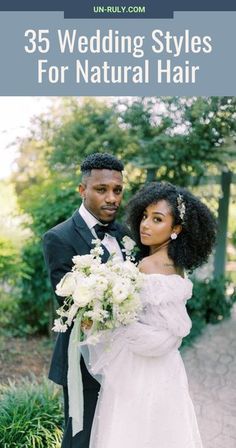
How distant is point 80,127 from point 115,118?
49 centimetres

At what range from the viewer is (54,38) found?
4.11 m

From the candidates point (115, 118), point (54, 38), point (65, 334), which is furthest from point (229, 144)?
point (65, 334)

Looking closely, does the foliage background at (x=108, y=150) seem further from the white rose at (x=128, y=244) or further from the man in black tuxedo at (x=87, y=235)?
the white rose at (x=128, y=244)

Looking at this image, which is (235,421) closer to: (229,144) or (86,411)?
(86,411)

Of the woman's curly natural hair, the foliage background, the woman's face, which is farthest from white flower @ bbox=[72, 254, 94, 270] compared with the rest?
the foliage background

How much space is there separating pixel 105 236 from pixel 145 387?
90cm

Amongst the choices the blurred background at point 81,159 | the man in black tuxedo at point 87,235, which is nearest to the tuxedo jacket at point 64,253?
the man in black tuxedo at point 87,235

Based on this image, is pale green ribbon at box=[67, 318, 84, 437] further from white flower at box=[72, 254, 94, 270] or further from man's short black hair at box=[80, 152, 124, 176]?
man's short black hair at box=[80, 152, 124, 176]

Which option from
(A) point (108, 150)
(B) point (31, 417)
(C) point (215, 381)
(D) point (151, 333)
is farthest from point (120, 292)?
(A) point (108, 150)

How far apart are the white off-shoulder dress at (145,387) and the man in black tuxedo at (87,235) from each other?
0.18 metres

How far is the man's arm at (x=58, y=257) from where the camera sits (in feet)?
9.89

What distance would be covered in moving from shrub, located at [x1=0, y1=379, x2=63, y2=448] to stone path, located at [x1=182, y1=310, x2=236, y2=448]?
1255 millimetres

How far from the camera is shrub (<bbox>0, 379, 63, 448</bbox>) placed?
391 cm

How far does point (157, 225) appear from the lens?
298 cm
